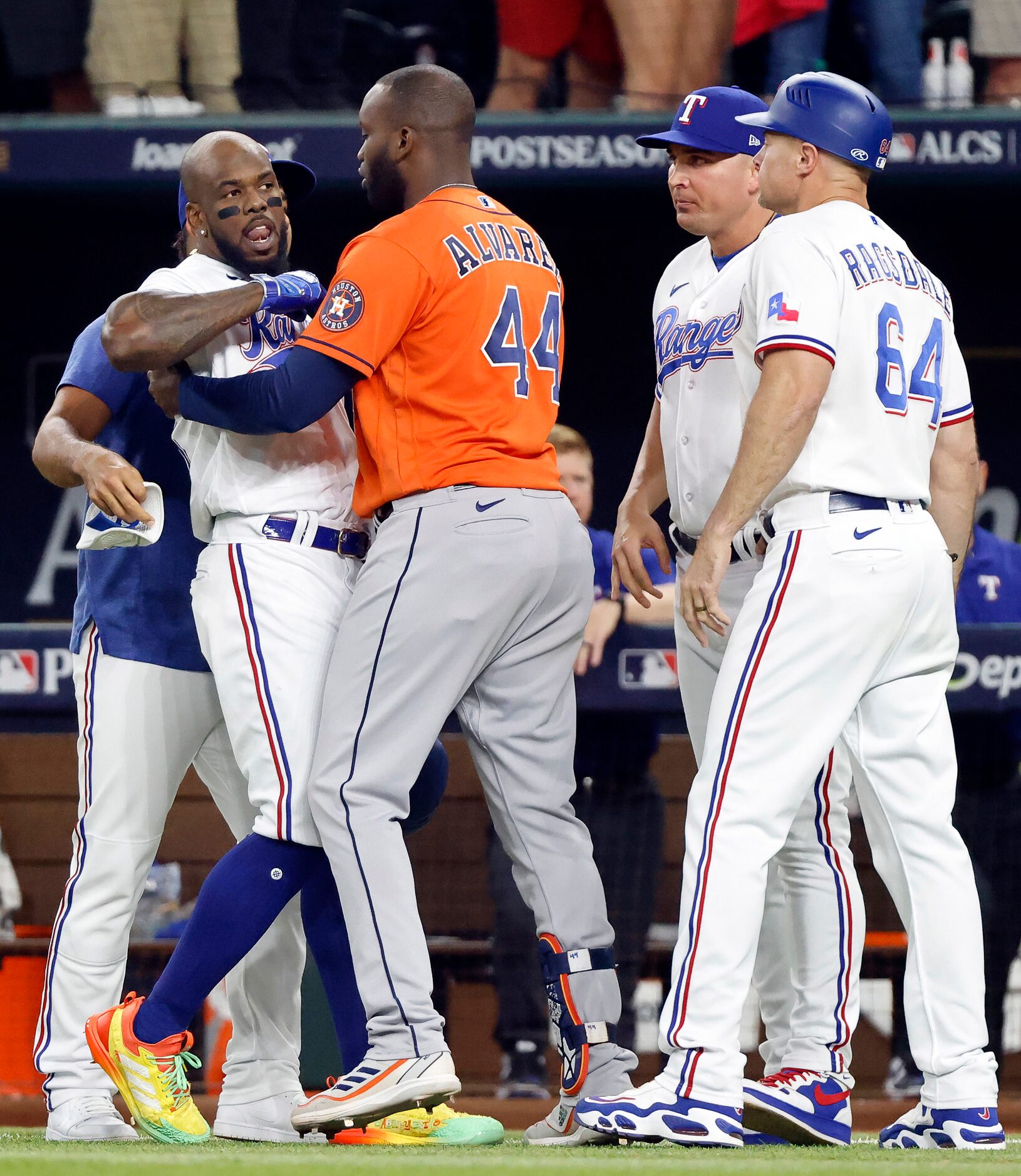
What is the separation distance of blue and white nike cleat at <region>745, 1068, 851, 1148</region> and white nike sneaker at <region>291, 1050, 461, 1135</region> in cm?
46

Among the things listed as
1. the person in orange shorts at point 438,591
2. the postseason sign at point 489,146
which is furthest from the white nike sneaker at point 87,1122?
the postseason sign at point 489,146

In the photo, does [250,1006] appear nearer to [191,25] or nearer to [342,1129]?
[342,1129]

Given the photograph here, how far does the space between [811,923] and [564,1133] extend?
508mm

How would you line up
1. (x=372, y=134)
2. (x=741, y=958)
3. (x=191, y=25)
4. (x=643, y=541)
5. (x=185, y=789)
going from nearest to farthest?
(x=741, y=958) < (x=372, y=134) < (x=643, y=541) < (x=185, y=789) < (x=191, y=25)

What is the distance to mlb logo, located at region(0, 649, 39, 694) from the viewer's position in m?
4.25

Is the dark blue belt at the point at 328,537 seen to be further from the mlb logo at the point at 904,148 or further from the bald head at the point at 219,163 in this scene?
the mlb logo at the point at 904,148

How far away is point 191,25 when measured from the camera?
5.01m

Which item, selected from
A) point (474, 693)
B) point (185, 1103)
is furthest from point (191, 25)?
point (185, 1103)

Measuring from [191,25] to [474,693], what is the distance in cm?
304

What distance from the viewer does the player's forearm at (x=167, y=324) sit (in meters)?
2.59

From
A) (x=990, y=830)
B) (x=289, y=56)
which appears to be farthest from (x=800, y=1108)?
(x=289, y=56)

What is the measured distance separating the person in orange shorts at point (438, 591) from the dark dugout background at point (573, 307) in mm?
3236

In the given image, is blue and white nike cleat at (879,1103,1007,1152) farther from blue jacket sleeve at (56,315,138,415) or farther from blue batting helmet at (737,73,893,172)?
Result: blue jacket sleeve at (56,315,138,415)

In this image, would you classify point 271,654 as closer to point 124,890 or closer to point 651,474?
point 124,890
